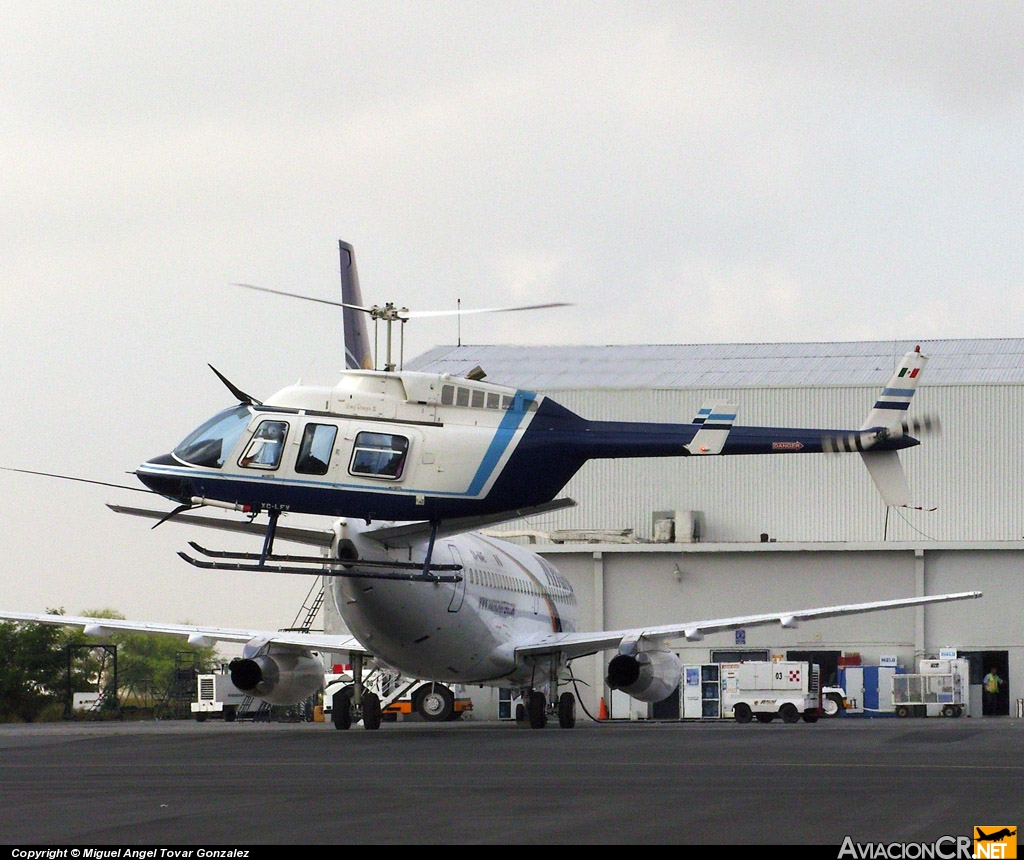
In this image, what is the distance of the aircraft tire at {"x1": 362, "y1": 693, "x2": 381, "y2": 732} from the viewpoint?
40562 mm

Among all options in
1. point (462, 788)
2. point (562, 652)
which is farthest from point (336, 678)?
point (462, 788)

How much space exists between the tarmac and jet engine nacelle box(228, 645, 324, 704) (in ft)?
28.5

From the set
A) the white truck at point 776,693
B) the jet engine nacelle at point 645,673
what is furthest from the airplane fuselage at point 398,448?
the white truck at point 776,693

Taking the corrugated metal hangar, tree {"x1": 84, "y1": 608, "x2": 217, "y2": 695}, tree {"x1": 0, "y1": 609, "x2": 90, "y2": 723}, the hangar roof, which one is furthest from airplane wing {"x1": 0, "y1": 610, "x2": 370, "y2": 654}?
tree {"x1": 84, "y1": 608, "x2": 217, "y2": 695}

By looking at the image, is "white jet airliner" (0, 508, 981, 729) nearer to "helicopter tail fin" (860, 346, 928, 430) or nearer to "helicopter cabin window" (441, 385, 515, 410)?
"helicopter cabin window" (441, 385, 515, 410)

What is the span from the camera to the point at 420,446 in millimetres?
30328

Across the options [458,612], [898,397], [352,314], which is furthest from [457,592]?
[352,314]

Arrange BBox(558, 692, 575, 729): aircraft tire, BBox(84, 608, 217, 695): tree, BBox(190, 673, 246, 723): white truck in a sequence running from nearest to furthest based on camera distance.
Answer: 1. BBox(558, 692, 575, 729): aircraft tire
2. BBox(190, 673, 246, 723): white truck
3. BBox(84, 608, 217, 695): tree

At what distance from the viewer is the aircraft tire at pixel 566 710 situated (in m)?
42.0

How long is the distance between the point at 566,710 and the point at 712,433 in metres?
14.0

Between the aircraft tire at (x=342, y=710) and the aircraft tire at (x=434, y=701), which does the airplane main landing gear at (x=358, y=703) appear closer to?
the aircraft tire at (x=342, y=710)

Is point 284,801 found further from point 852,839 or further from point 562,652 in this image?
point 562,652

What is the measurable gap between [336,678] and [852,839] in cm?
4865

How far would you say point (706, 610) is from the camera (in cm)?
7106
